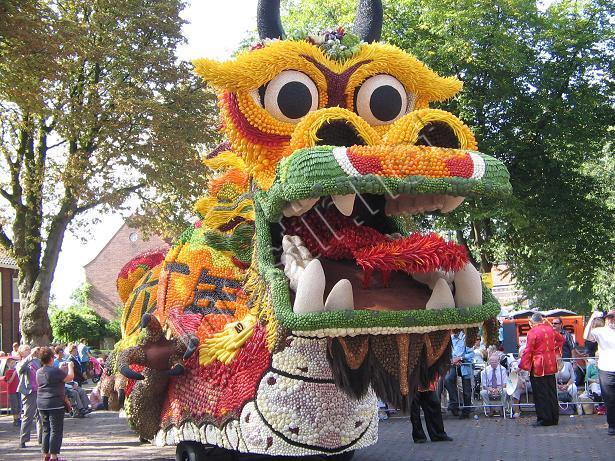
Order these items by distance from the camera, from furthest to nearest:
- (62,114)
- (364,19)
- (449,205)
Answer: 1. (62,114)
2. (364,19)
3. (449,205)

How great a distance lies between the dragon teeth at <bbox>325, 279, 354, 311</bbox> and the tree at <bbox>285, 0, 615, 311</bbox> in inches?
519

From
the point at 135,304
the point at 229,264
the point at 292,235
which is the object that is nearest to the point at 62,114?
the point at 135,304

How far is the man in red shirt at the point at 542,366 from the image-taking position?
33.5ft

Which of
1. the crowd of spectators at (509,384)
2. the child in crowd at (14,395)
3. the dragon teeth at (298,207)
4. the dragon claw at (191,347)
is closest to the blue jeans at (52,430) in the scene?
the dragon claw at (191,347)

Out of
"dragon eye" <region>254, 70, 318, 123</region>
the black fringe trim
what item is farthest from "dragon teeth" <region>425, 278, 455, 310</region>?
"dragon eye" <region>254, 70, 318, 123</region>

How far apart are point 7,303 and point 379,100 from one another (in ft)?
111

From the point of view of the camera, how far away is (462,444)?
8984 millimetres

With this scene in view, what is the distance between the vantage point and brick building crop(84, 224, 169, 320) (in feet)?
156

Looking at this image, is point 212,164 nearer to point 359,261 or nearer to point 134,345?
point 134,345

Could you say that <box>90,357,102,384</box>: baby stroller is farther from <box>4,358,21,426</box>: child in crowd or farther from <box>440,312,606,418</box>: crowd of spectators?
<box>440,312,606,418</box>: crowd of spectators

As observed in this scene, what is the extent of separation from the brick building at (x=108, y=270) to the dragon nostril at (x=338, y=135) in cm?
4379

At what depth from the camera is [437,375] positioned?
14.8ft

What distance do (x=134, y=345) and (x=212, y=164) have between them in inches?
58.6

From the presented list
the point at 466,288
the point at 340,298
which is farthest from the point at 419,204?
the point at 340,298
